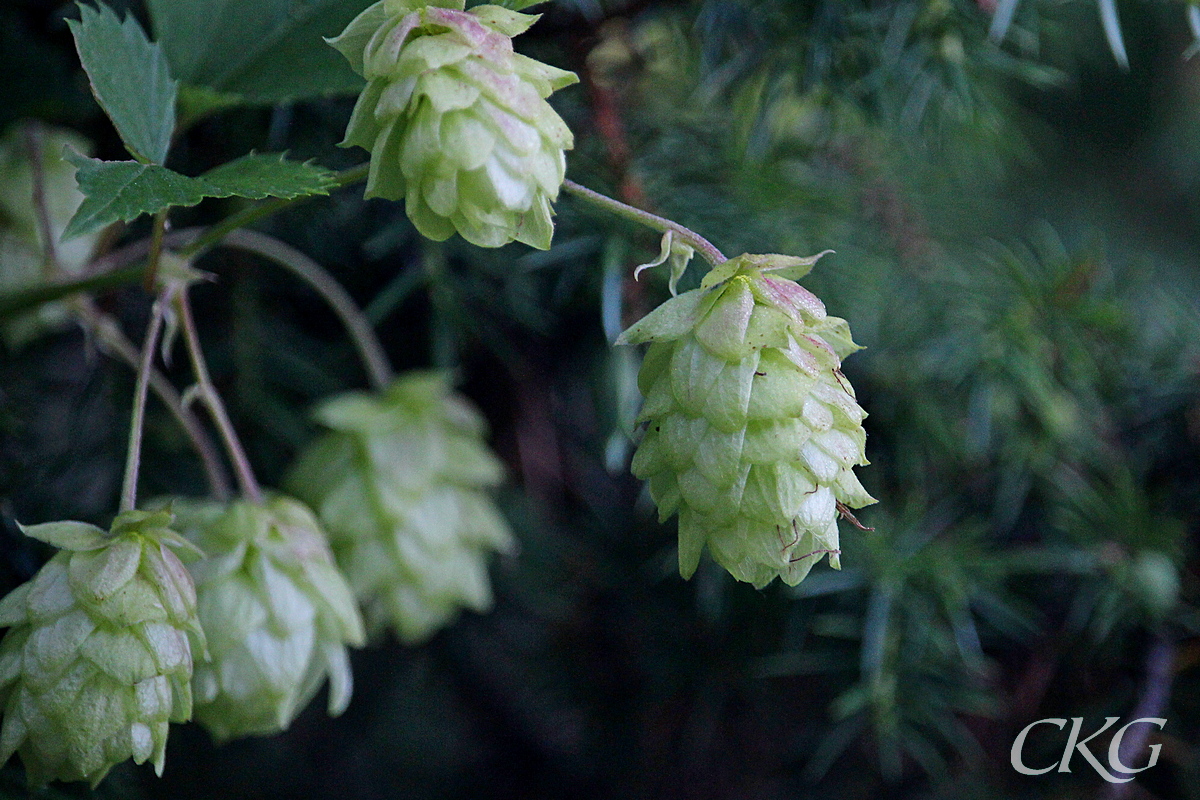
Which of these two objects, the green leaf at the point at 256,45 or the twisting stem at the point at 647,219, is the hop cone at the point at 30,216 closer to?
the green leaf at the point at 256,45

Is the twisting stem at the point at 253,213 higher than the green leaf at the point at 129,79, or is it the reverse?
the green leaf at the point at 129,79

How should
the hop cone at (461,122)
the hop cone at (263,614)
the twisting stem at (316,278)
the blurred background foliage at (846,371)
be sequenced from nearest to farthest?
1. the hop cone at (461,122)
2. the hop cone at (263,614)
3. the twisting stem at (316,278)
4. the blurred background foliage at (846,371)

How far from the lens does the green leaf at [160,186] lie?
1.34 feet

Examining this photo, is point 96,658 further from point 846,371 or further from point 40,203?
point 846,371

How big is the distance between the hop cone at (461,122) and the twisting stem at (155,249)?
119 mm

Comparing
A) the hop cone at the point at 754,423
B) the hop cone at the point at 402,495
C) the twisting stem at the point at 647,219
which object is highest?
the twisting stem at the point at 647,219

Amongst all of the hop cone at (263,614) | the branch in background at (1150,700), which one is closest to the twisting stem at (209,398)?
the hop cone at (263,614)

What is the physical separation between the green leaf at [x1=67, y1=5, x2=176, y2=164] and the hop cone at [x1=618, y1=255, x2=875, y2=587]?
27 centimetres

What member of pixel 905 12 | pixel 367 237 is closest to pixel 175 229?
pixel 367 237

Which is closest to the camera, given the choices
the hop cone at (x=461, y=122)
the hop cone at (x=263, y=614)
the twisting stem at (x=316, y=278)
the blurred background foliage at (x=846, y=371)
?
the hop cone at (x=461, y=122)

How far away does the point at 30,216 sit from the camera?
2.41ft

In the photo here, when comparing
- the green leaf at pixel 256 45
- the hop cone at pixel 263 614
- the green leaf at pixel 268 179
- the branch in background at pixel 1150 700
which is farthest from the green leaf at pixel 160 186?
the branch in background at pixel 1150 700

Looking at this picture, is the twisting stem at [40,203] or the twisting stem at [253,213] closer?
the twisting stem at [253,213]

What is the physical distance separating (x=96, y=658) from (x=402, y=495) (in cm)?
30
